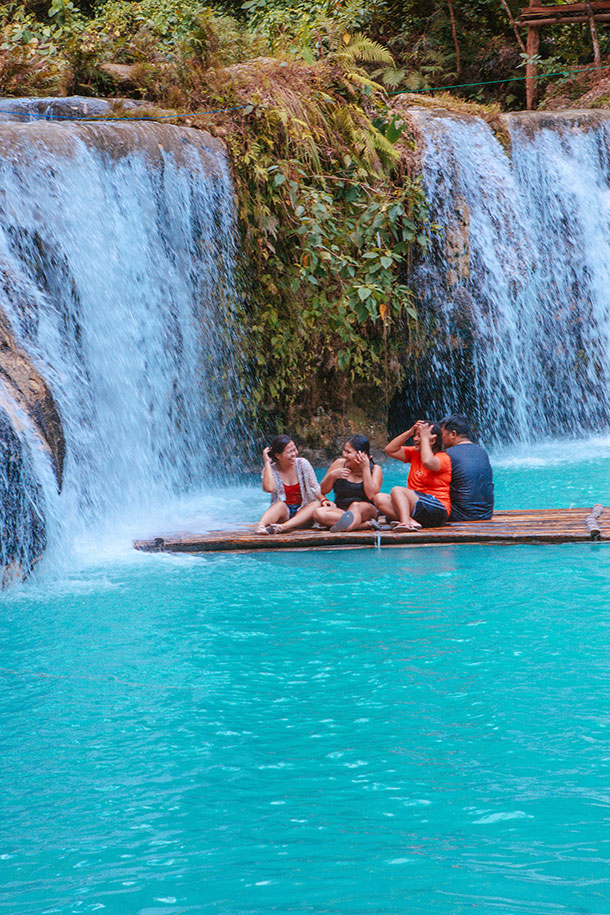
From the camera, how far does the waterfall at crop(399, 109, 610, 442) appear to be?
1300 centimetres

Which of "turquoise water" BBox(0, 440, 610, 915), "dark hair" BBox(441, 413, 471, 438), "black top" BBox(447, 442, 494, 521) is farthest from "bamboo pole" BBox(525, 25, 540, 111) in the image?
"turquoise water" BBox(0, 440, 610, 915)

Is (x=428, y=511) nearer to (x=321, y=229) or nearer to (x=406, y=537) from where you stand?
(x=406, y=537)

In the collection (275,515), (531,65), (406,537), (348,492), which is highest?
(531,65)

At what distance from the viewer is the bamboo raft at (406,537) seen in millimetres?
7734

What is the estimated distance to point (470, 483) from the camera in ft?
27.3

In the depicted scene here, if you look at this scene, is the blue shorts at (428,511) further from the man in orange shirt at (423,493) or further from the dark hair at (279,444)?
the dark hair at (279,444)

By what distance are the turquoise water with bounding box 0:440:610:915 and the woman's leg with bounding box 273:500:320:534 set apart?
794mm

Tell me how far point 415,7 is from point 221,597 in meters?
15.9

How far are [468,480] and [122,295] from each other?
4403 millimetres

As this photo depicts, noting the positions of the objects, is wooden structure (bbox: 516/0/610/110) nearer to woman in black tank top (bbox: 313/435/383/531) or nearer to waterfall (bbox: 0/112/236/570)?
waterfall (bbox: 0/112/236/570)

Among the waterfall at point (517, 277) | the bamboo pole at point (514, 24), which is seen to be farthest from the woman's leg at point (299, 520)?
the bamboo pole at point (514, 24)

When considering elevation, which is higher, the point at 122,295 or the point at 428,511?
the point at 122,295

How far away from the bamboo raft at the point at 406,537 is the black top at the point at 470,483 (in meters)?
0.16

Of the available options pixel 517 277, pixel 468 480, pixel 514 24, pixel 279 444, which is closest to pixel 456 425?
pixel 468 480
